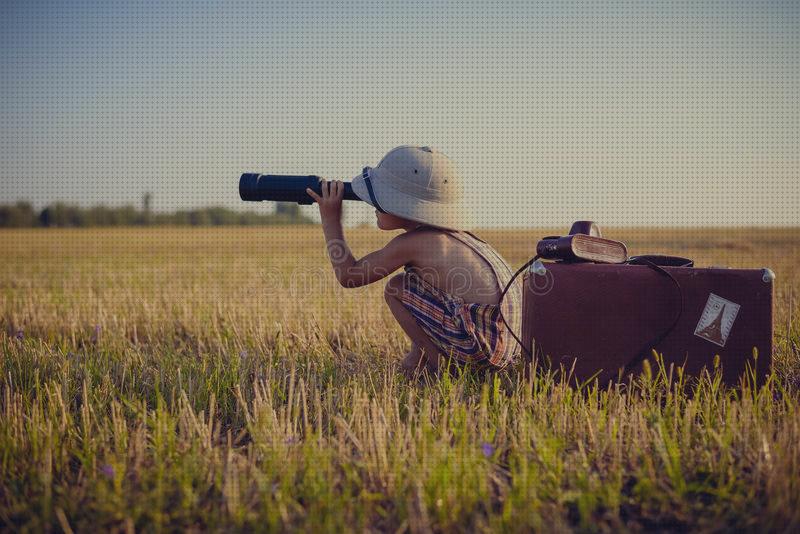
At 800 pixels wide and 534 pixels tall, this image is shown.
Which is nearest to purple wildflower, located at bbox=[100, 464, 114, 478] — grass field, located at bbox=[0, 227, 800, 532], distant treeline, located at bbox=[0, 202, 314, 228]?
grass field, located at bbox=[0, 227, 800, 532]

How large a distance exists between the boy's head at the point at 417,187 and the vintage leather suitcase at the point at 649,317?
602 millimetres

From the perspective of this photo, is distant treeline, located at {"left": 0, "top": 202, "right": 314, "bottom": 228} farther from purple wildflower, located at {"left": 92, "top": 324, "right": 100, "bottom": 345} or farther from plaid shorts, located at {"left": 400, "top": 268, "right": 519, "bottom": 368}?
plaid shorts, located at {"left": 400, "top": 268, "right": 519, "bottom": 368}

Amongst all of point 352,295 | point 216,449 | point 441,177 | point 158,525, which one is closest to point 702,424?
point 441,177

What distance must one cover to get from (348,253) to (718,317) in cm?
190

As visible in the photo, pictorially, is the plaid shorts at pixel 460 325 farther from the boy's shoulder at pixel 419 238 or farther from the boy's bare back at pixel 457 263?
the boy's shoulder at pixel 419 238

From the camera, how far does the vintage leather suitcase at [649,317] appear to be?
3082mm

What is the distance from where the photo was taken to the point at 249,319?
500 centimetres

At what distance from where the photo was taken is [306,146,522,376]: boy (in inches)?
124

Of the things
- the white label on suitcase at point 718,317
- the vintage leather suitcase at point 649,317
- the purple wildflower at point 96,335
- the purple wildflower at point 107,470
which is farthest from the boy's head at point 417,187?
the purple wildflower at point 96,335

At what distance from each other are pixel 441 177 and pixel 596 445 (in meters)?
1.46

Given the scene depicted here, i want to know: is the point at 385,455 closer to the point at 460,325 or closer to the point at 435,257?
the point at 460,325

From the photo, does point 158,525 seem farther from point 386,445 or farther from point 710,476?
point 710,476

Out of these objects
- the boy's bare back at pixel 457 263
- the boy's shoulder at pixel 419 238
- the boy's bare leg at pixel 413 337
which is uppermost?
the boy's shoulder at pixel 419 238

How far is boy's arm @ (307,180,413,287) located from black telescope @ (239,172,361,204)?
0.07 metres
